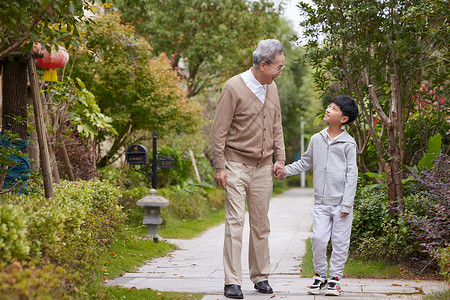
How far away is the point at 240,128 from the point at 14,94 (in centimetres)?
256

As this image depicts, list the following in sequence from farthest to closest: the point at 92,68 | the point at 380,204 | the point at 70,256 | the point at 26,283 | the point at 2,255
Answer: the point at 92,68 < the point at 380,204 < the point at 70,256 < the point at 2,255 < the point at 26,283

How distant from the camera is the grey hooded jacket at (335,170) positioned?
5.14m

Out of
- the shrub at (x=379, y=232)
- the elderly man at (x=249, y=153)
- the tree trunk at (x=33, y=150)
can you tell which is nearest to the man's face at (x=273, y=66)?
the elderly man at (x=249, y=153)

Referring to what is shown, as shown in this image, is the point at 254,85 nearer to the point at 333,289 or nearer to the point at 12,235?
the point at 333,289

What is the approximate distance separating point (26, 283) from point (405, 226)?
173 inches

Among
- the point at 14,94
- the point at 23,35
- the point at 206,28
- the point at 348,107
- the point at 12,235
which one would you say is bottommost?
the point at 12,235

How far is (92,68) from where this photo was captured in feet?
40.4

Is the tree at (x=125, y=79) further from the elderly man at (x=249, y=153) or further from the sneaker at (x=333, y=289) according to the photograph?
the sneaker at (x=333, y=289)

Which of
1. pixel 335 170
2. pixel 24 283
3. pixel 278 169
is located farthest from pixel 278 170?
pixel 24 283

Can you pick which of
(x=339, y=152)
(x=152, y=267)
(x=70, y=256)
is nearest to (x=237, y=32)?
(x=152, y=267)

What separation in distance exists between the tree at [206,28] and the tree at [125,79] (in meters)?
6.06

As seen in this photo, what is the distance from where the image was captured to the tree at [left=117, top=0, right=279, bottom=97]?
19.7 meters

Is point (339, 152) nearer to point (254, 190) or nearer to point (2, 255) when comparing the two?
point (254, 190)

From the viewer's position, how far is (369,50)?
7855 millimetres
